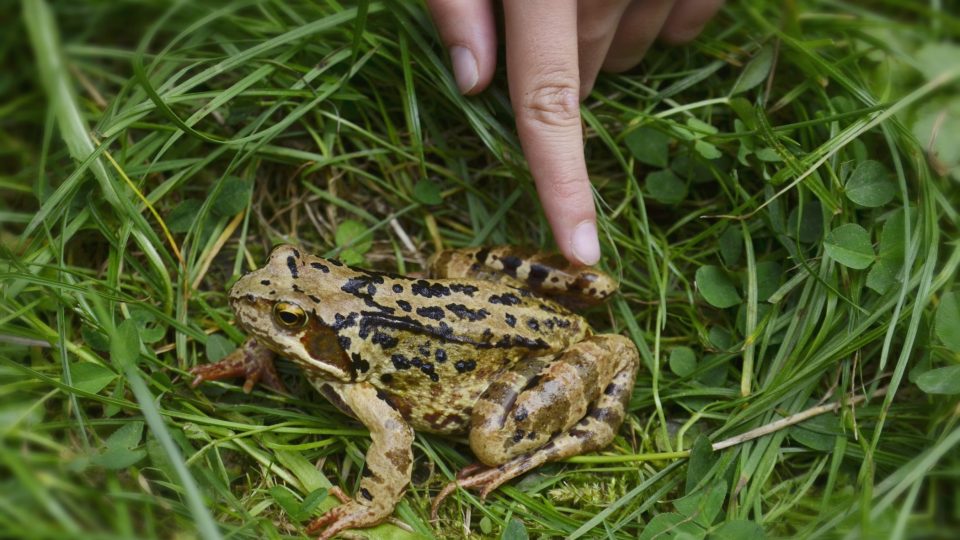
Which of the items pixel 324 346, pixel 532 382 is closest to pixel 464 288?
pixel 532 382

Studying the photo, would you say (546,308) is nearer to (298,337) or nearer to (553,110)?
(553,110)

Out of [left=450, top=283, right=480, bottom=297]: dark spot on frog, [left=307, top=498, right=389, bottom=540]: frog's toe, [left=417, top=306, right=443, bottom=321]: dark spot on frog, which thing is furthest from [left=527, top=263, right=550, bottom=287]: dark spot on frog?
[left=307, top=498, right=389, bottom=540]: frog's toe

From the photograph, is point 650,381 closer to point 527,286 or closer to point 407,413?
point 527,286

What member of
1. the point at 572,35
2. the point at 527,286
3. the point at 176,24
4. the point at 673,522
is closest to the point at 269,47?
the point at 176,24

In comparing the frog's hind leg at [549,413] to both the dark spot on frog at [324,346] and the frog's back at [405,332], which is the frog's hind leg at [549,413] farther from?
the dark spot on frog at [324,346]

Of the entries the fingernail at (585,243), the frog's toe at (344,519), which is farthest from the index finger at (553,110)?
the frog's toe at (344,519)

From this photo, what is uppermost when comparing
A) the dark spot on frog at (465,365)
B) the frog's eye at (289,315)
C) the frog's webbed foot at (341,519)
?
the frog's eye at (289,315)
